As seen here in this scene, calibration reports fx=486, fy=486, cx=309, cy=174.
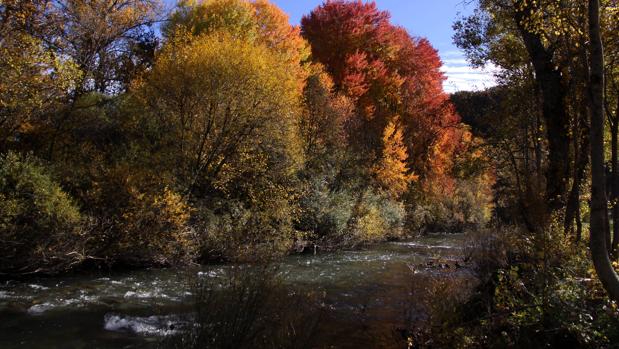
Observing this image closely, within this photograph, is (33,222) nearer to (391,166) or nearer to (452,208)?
(391,166)

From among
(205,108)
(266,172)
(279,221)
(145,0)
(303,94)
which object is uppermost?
(145,0)

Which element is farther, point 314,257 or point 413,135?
point 413,135

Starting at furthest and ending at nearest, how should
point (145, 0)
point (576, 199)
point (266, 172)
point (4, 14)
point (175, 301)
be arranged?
point (145, 0) < point (266, 172) < point (4, 14) < point (175, 301) < point (576, 199)

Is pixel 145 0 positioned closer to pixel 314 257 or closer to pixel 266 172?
pixel 266 172

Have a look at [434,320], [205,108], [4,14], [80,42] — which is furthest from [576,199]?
[80,42]

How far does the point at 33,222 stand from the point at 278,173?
1116 cm

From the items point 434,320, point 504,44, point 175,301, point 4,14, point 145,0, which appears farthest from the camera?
point 145,0

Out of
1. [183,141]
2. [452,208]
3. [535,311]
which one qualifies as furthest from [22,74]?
[452,208]

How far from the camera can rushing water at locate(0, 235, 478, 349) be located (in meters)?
9.22

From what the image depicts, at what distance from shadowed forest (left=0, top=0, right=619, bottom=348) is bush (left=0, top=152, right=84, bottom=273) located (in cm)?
6

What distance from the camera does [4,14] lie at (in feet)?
56.3

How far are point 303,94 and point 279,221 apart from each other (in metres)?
9.87

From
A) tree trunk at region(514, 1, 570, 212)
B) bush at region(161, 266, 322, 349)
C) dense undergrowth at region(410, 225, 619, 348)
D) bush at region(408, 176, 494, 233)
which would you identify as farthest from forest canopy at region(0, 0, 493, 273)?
tree trunk at region(514, 1, 570, 212)

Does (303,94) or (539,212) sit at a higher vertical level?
(303,94)
